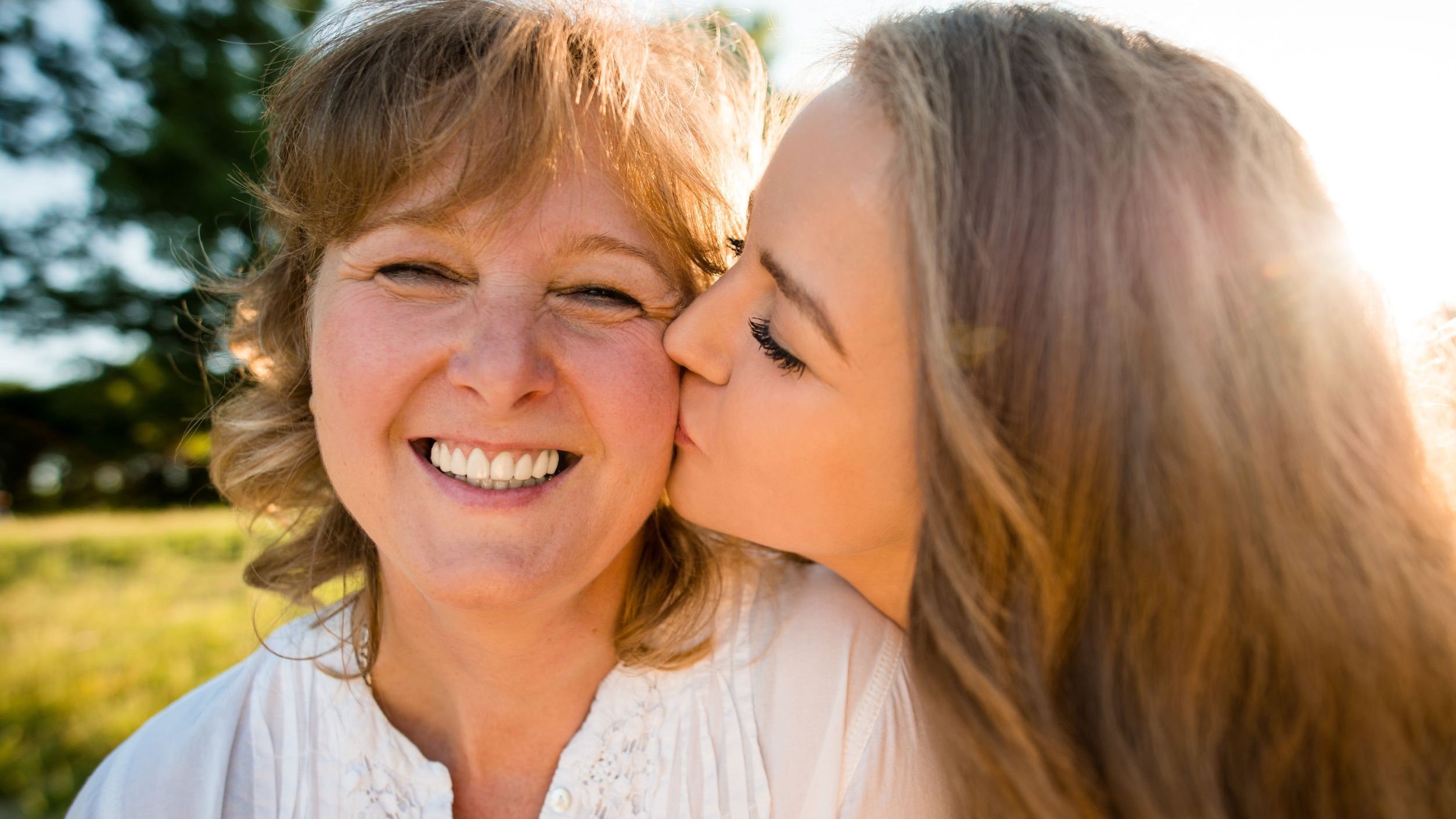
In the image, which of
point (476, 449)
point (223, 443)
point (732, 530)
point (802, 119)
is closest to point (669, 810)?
point (732, 530)

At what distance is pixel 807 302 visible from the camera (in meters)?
1.64

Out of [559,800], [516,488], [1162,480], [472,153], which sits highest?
[472,153]

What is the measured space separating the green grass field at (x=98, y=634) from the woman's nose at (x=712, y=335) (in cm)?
125

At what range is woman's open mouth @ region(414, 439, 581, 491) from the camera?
5.74 feet

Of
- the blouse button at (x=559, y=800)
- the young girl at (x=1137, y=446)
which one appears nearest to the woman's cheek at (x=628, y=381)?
the young girl at (x=1137, y=446)

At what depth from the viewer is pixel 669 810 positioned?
1867 mm

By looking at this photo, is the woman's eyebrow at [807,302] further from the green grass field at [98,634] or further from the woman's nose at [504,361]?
the green grass field at [98,634]

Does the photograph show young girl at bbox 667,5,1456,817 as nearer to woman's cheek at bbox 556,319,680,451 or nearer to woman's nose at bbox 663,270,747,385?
woman's nose at bbox 663,270,747,385

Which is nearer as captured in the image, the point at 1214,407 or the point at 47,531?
the point at 1214,407

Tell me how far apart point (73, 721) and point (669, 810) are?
139 inches

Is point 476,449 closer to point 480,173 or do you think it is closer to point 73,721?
point 480,173

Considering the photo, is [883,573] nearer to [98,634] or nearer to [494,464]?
[494,464]

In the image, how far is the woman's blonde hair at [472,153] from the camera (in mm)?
1750

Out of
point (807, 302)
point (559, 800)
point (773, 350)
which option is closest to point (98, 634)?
point (559, 800)
